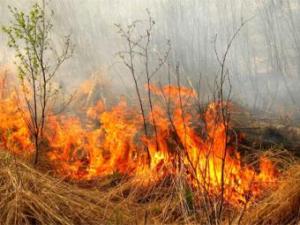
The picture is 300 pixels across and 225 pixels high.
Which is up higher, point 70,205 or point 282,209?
point 70,205

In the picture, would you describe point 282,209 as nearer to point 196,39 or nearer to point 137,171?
point 137,171

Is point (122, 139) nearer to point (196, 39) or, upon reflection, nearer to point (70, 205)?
point (70, 205)

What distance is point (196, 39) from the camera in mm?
12562

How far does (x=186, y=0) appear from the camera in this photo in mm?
12359

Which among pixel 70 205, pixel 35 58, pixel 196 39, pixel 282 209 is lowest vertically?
pixel 282 209

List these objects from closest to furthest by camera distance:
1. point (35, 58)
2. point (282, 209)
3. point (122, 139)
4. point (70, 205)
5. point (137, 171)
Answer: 1. point (282, 209)
2. point (70, 205)
3. point (35, 58)
4. point (137, 171)
5. point (122, 139)

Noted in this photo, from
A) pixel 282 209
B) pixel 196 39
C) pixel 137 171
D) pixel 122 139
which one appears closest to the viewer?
pixel 282 209

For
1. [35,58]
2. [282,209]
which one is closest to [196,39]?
[35,58]

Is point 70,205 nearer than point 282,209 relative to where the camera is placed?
No

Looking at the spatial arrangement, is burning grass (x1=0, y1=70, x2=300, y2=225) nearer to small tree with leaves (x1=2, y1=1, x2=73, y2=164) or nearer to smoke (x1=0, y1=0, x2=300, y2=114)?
small tree with leaves (x1=2, y1=1, x2=73, y2=164)

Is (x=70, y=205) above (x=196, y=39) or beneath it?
beneath

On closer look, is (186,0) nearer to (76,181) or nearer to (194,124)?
(194,124)

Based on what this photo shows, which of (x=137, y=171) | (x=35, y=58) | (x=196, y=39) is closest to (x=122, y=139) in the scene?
(x=137, y=171)

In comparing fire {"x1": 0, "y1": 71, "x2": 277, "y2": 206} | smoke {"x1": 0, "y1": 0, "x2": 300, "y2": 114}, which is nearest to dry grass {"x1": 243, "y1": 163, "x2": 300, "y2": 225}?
fire {"x1": 0, "y1": 71, "x2": 277, "y2": 206}
